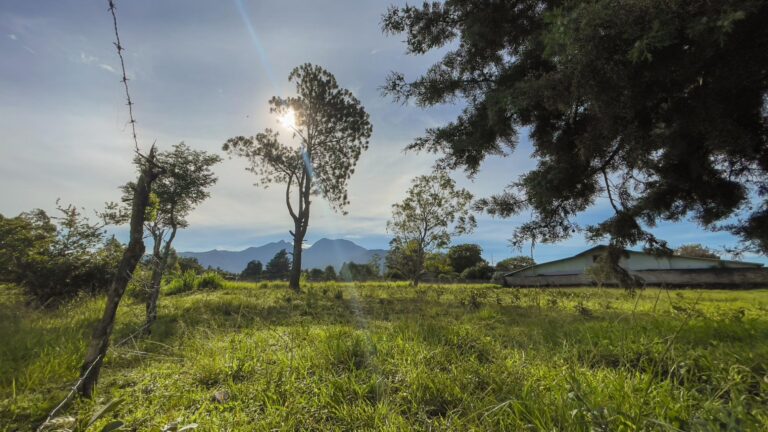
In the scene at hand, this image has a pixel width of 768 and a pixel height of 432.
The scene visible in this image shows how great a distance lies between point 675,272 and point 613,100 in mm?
29731

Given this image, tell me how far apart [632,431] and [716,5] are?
10.2ft

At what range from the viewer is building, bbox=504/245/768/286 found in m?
20.3

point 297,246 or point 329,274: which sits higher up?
point 297,246

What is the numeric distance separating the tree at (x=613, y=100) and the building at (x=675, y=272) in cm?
1518

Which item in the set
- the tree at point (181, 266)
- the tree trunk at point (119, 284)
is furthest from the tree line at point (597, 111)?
the tree at point (181, 266)

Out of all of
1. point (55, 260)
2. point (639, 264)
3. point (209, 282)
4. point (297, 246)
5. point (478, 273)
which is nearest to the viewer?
point (55, 260)

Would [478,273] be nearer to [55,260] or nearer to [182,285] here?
[182,285]

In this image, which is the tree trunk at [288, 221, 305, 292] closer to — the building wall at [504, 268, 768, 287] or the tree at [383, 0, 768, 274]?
the tree at [383, 0, 768, 274]

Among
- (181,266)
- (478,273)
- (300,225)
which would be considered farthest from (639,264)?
(181,266)

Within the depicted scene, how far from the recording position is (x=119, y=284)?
8.78 feet

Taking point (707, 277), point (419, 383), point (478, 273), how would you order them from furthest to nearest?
point (478, 273) < point (707, 277) < point (419, 383)

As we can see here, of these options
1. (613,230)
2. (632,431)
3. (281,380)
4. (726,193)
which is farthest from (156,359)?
(726,193)

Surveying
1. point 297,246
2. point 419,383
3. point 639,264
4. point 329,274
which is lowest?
point 329,274

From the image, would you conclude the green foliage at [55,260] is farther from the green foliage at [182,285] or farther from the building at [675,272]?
the building at [675,272]
